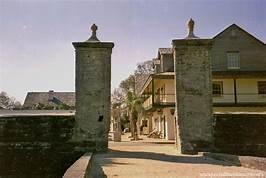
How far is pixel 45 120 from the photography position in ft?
49.1

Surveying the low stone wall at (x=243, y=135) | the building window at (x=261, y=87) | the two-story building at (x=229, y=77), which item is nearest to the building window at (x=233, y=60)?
the two-story building at (x=229, y=77)

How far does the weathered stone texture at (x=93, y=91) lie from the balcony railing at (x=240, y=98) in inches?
695

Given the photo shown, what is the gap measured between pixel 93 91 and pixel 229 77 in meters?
18.6

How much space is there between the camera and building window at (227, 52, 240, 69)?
33.2m

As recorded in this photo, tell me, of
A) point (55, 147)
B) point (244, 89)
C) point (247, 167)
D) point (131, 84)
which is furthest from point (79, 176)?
point (131, 84)

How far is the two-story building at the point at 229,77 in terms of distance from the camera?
29.9 metres

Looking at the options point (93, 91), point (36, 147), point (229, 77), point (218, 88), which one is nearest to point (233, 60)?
point (229, 77)

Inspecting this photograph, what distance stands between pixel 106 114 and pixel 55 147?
2.45 meters

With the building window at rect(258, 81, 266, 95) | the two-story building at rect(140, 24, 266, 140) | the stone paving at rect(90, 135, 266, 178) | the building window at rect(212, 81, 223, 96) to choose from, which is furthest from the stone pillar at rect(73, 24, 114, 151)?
the building window at rect(258, 81, 266, 95)

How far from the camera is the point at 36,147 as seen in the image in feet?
48.4

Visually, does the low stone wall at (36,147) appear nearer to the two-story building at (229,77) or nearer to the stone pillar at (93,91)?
the stone pillar at (93,91)

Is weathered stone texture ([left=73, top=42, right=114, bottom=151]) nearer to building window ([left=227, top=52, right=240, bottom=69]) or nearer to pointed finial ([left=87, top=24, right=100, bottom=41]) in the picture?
pointed finial ([left=87, top=24, right=100, bottom=41])

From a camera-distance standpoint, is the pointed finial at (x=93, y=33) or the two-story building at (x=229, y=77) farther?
the two-story building at (x=229, y=77)

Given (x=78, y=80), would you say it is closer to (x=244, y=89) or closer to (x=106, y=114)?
(x=106, y=114)
